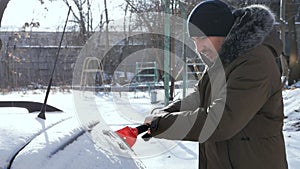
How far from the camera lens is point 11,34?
42.5ft

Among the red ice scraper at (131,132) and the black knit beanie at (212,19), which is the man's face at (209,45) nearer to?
the black knit beanie at (212,19)

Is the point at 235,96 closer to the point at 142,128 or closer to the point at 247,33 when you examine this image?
the point at 247,33

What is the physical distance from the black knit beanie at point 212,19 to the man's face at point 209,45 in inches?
0.6

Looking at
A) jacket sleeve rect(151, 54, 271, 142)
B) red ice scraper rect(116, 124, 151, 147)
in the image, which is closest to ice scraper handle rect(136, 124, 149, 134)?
red ice scraper rect(116, 124, 151, 147)

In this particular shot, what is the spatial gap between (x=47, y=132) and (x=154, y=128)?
39cm

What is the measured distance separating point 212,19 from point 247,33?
0.46 ft

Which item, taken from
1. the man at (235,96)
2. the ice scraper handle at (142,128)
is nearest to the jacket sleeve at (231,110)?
the man at (235,96)

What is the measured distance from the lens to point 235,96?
4.02 feet

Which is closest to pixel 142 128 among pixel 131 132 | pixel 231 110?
pixel 131 132

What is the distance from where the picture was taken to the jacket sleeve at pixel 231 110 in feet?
4.03

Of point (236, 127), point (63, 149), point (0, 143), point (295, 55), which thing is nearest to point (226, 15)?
point (236, 127)

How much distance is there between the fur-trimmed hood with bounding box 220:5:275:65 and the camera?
1.33 metres

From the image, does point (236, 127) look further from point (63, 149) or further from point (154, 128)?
point (63, 149)

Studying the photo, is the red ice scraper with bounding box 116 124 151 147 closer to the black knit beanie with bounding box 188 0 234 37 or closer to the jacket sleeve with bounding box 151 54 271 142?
the jacket sleeve with bounding box 151 54 271 142
